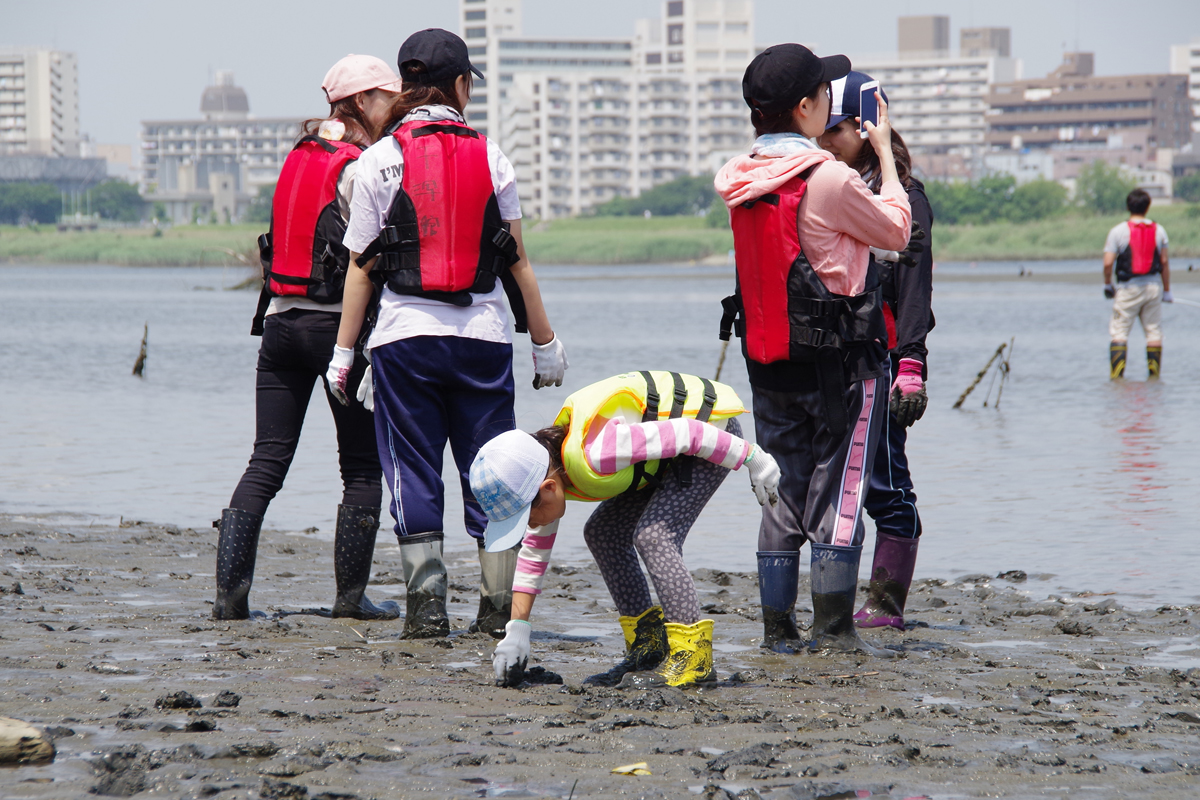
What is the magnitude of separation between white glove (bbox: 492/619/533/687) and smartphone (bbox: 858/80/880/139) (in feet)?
6.53

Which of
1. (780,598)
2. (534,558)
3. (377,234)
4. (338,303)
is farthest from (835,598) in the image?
(338,303)

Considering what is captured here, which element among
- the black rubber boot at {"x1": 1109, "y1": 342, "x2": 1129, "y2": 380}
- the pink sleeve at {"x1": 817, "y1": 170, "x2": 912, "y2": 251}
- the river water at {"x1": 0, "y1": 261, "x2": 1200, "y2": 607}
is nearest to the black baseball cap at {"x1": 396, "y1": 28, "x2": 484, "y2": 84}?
the pink sleeve at {"x1": 817, "y1": 170, "x2": 912, "y2": 251}

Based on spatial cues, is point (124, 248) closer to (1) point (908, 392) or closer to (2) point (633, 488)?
(1) point (908, 392)

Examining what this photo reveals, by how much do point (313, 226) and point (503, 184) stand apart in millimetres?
779

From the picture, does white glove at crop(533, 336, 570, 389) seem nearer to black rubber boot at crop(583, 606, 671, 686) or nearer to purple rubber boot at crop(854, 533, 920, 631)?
black rubber boot at crop(583, 606, 671, 686)

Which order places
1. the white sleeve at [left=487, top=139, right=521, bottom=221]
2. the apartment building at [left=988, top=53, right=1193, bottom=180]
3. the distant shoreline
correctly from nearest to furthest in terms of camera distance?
the white sleeve at [left=487, top=139, right=521, bottom=221] < the distant shoreline < the apartment building at [left=988, top=53, right=1193, bottom=180]

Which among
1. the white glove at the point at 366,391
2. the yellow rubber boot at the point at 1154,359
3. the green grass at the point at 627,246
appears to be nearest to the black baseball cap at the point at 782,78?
the white glove at the point at 366,391

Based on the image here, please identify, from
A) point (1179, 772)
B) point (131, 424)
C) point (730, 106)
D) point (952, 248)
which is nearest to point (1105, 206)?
point (952, 248)

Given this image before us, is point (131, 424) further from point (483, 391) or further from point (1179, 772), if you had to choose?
point (1179, 772)

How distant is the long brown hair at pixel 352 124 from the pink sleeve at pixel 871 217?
5.91 feet

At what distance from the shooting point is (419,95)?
461 cm

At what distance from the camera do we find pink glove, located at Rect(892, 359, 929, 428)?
4.78 metres

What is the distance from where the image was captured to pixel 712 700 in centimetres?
381

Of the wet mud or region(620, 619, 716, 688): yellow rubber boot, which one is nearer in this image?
the wet mud
